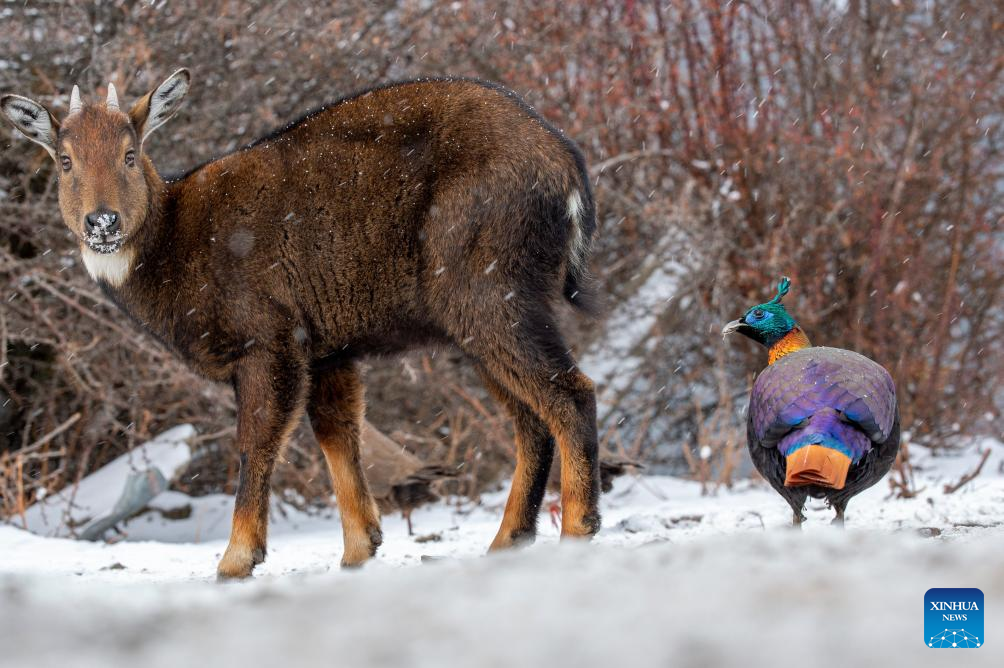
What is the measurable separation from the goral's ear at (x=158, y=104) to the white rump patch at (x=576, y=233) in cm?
192

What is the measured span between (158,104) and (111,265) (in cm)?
81

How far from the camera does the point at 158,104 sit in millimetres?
5031

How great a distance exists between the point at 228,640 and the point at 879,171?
8.39m

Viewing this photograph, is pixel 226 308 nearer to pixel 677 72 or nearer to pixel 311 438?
pixel 311 438

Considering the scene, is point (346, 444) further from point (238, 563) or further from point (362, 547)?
point (238, 563)

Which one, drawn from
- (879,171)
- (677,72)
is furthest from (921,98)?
(677,72)

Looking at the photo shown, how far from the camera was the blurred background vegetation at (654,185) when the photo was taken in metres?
8.02

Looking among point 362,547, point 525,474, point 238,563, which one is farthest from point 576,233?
point 238,563

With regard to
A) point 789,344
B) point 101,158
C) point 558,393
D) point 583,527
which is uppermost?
point 101,158

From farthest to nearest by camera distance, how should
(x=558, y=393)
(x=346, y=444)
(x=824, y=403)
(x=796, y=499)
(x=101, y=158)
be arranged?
1. (x=346, y=444)
2. (x=101, y=158)
3. (x=558, y=393)
4. (x=796, y=499)
5. (x=824, y=403)

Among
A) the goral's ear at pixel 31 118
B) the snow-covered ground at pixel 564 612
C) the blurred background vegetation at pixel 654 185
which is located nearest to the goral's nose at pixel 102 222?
the goral's ear at pixel 31 118

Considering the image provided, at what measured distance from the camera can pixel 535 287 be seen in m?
4.57

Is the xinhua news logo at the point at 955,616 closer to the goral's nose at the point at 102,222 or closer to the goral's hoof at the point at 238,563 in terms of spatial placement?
the goral's hoof at the point at 238,563

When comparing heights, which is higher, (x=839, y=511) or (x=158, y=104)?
(x=158, y=104)
